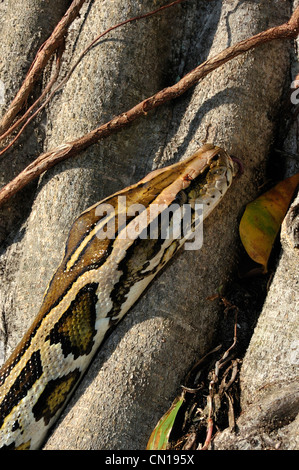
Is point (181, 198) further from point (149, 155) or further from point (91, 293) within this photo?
point (91, 293)

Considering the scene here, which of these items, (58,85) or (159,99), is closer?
(159,99)

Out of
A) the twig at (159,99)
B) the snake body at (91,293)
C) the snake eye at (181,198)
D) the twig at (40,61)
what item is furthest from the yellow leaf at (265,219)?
the twig at (40,61)

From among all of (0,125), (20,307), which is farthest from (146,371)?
(0,125)

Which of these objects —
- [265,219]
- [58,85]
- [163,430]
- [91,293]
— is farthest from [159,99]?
[163,430]

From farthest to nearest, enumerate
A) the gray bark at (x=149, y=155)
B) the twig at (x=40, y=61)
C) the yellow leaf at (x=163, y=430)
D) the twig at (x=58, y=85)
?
the twig at (x=40, y=61)
the twig at (x=58, y=85)
the gray bark at (x=149, y=155)
the yellow leaf at (x=163, y=430)

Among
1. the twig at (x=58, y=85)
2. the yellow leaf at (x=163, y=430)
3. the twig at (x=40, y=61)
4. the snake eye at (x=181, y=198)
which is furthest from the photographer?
the twig at (x=40, y=61)

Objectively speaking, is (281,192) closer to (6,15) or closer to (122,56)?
(122,56)

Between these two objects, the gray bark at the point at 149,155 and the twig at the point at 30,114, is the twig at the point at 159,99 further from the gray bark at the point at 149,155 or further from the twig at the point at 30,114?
the twig at the point at 30,114
